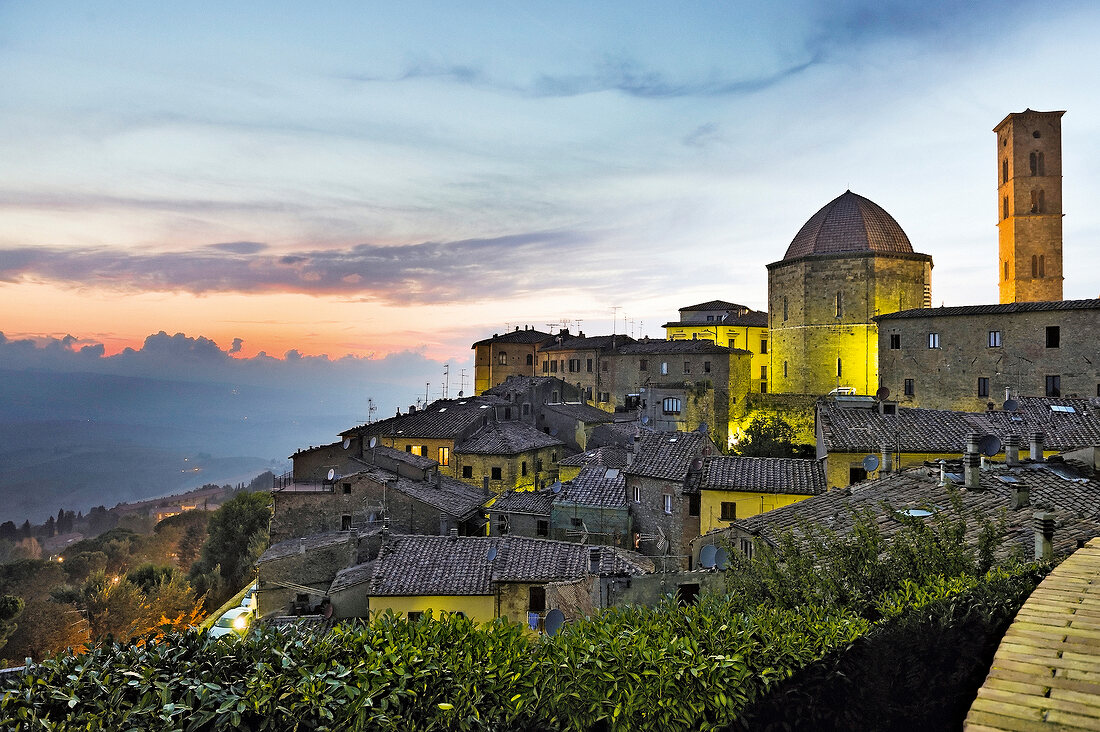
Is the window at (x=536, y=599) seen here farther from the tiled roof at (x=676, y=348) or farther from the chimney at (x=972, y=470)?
the tiled roof at (x=676, y=348)

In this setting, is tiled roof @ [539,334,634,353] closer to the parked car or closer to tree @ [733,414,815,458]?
tree @ [733,414,815,458]

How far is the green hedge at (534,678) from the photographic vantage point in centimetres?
480

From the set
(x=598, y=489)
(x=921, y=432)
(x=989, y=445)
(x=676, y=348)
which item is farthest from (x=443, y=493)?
(x=676, y=348)

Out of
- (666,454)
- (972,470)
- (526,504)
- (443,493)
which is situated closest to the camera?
(972,470)

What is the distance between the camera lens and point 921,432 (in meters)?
22.0

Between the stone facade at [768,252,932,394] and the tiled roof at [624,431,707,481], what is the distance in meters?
21.7

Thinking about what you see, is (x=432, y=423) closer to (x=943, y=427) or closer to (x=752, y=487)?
(x=752, y=487)

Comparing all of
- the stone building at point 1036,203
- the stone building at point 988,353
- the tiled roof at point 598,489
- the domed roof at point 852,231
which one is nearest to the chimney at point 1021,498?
the tiled roof at point 598,489

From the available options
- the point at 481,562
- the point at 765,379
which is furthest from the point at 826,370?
the point at 481,562

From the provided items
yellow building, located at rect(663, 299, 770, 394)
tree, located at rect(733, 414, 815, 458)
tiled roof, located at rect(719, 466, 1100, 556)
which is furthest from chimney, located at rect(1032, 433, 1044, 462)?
yellow building, located at rect(663, 299, 770, 394)

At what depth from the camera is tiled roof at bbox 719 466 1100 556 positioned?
334 inches

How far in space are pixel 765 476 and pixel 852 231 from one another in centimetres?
3039

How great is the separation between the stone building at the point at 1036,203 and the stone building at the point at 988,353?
17720 millimetres

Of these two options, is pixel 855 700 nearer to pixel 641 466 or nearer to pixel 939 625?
pixel 939 625
